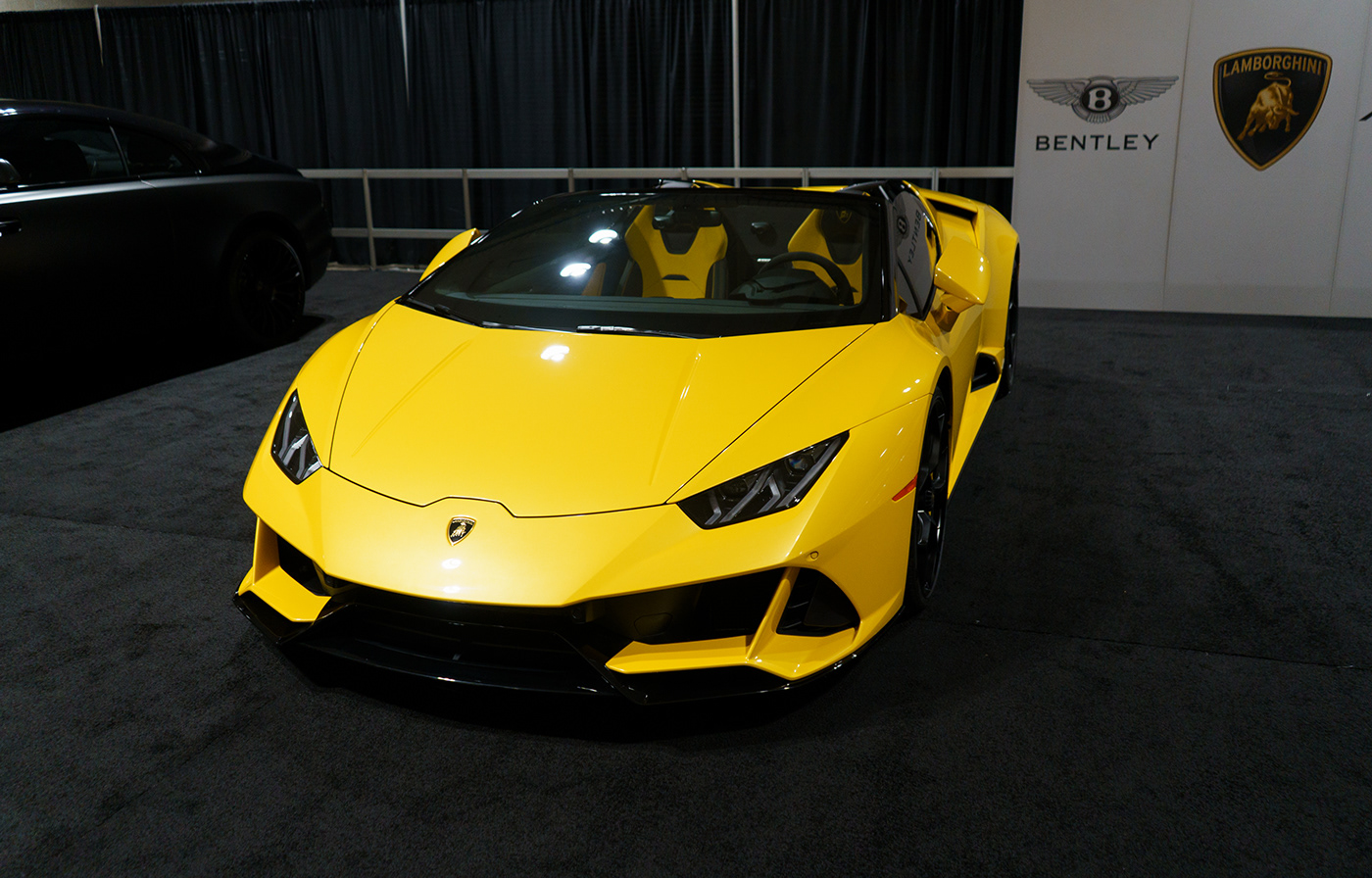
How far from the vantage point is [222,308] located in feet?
15.3

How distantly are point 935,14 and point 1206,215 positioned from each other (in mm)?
3045

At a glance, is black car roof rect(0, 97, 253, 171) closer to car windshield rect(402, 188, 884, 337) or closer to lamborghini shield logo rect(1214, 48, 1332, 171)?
car windshield rect(402, 188, 884, 337)

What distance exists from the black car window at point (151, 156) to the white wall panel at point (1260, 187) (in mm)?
5804

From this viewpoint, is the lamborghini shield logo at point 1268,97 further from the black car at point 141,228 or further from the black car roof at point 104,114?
the black car roof at point 104,114

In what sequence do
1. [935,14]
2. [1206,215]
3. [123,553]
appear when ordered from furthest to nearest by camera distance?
[935,14] < [1206,215] < [123,553]

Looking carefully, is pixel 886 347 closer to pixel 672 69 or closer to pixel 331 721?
pixel 331 721

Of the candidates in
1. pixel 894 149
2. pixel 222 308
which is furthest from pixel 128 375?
pixel 894 149

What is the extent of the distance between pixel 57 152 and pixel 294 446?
113 inches

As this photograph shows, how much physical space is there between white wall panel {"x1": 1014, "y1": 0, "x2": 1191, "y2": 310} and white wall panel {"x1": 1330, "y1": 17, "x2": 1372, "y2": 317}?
1.03m

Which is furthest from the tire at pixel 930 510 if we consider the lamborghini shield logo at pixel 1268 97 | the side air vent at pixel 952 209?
the lamborghini shield logo at pixel 1268 97

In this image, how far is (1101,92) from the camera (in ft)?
19.7

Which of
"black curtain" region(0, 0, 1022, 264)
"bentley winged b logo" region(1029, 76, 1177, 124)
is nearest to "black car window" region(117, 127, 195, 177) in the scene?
"black curtain" region(0, 0, 1022, 264)

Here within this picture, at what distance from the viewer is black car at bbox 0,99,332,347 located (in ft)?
12.2

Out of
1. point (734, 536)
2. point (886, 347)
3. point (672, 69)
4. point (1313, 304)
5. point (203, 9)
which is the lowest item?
point (1313, 304)
